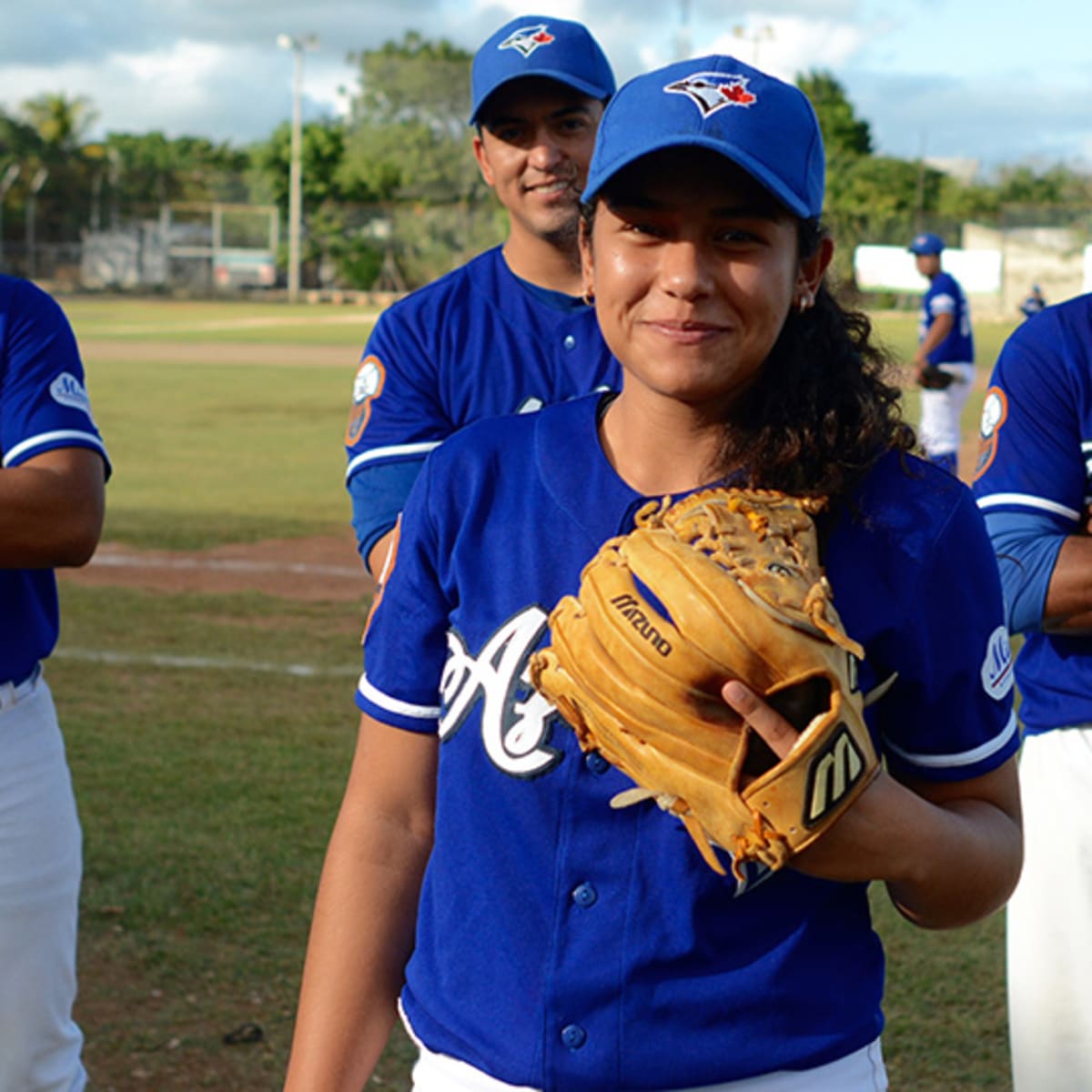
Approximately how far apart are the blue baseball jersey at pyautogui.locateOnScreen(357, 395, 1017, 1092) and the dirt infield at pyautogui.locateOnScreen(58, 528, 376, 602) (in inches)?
288

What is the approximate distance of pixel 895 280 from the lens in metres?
54.0

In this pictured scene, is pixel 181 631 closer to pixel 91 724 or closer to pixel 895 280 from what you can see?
pixel 91 724

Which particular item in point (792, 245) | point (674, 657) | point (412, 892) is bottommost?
point (412, 892)

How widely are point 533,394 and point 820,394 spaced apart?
1322mm

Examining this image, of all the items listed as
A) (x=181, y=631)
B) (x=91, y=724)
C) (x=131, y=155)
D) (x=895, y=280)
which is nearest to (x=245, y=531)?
(x=181, y=631)

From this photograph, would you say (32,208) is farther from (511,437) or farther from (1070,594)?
(511,437)

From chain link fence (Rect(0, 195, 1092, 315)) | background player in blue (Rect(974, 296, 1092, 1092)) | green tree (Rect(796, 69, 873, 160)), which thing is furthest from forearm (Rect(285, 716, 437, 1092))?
green tree (Rect(796, 69, 873, 160))

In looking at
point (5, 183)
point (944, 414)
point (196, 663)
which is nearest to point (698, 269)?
point (196, 663)

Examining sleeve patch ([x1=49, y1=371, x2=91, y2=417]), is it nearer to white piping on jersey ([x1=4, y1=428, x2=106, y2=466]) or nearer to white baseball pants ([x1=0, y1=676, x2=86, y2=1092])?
white piping on jersey ([x1=4, y1=428, x2=106, y2=466])

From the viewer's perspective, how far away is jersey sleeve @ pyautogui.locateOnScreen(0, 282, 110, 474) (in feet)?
10.2

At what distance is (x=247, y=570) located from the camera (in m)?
9.82

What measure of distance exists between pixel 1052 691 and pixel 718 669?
151 cm

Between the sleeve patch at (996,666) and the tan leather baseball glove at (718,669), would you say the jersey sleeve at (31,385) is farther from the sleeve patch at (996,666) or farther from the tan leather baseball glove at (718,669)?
the sleeve patch at (996,666)

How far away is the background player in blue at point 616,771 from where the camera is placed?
1616 millimetres
